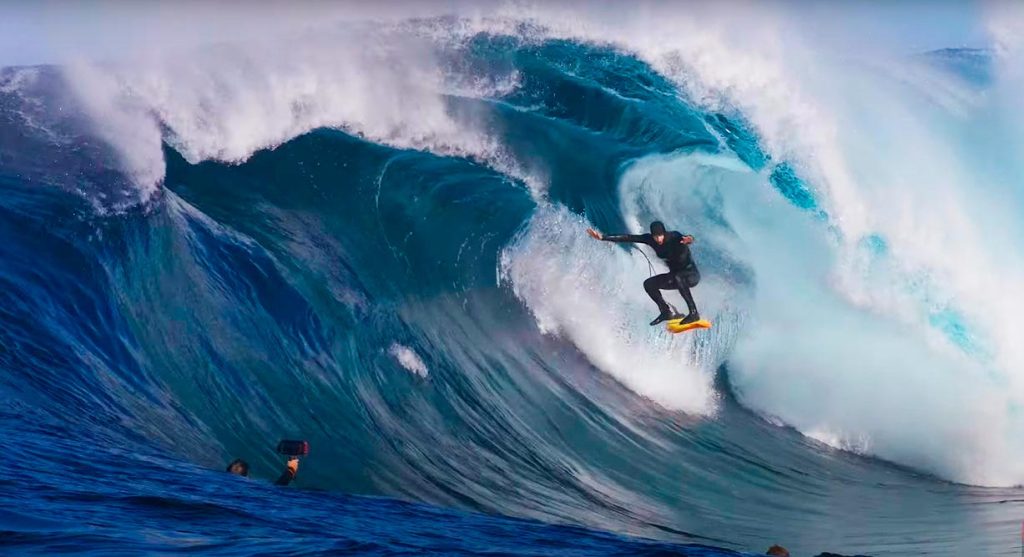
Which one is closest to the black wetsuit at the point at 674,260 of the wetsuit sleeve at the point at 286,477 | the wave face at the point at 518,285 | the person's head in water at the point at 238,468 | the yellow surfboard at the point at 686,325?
the yellow surfboard at the point at 686,325

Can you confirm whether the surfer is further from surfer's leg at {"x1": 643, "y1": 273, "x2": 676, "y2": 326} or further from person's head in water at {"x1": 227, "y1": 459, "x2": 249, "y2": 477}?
person's head in water at {"x1": 227, "y1": 459, "x2": 249, "y2": 477}

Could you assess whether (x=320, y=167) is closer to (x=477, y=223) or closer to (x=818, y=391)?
(x=477, y=223)

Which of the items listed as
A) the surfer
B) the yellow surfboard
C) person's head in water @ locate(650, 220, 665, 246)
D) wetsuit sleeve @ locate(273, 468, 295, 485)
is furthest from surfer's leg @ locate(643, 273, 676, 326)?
wetsuit sleeve @ locate(273, 468, 295, 485)

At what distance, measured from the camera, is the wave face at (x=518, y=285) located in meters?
8.98

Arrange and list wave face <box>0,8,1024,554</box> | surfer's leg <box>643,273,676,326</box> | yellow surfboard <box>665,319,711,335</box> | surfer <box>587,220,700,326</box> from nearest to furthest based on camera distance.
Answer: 1. wave face <box>0,8,1024,554</box>
2. surfer <box>587,220,700,326</box>
3. surfer's leg <box>643,273,676,326</box>
4. yellow surfboard <box>665,319,711,335</box>

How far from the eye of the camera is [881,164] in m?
14.7

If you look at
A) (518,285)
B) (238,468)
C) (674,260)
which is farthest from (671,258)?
(238,468)

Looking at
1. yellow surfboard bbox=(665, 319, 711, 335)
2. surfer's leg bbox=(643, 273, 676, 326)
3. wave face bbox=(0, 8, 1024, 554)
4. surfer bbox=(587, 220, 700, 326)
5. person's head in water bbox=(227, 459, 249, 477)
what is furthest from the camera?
yellow surfboard bbox=(665, 319, 711, 335)

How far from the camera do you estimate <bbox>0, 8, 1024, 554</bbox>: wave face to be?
8977 mm

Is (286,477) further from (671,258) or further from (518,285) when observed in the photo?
(518,285)

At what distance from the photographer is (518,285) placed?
13.2 metres

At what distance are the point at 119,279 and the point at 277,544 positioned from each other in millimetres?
5312

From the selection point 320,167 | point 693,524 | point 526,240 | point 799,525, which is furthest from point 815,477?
point 320,167

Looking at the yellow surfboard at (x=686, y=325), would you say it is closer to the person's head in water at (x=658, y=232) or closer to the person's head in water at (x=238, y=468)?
the person's head in water at (x=658, y=232)
